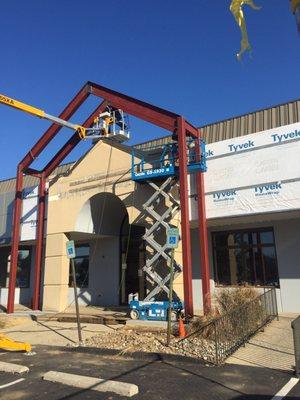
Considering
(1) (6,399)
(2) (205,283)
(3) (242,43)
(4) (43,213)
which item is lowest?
(1) (6,399)

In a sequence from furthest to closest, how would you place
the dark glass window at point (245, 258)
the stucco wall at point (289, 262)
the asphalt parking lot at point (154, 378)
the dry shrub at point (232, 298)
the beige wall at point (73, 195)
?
the beige wall at point (73, 195)
the dark glass window at point (245, 258)
the stucco wall at point (289, 262)
the dry shrub at point (232, 298)
the asphalt parking lot at point (154, 378)

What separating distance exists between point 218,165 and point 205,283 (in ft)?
15.5

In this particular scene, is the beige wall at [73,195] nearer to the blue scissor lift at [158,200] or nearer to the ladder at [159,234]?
the blue scissor lift at [158,200]

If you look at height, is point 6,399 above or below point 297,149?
below

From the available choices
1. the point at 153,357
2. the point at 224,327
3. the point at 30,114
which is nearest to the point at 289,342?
the point at 224,327

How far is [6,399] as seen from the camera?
709 centimetres

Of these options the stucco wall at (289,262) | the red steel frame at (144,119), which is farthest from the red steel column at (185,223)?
the stucco wall at (289,262)

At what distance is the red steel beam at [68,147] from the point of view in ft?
69.2

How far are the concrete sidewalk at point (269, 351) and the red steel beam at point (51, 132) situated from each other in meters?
13.9

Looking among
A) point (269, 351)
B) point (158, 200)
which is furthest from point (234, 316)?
point (158, 200)

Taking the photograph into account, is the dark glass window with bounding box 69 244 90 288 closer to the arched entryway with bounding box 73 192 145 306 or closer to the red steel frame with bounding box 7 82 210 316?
the arched entryway with bounding box 73 192 145 306

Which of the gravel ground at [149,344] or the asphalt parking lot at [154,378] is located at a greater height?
the gravel ground at [149,344]

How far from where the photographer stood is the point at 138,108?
1784 cm

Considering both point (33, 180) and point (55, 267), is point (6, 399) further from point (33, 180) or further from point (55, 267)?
point (33, 180)
